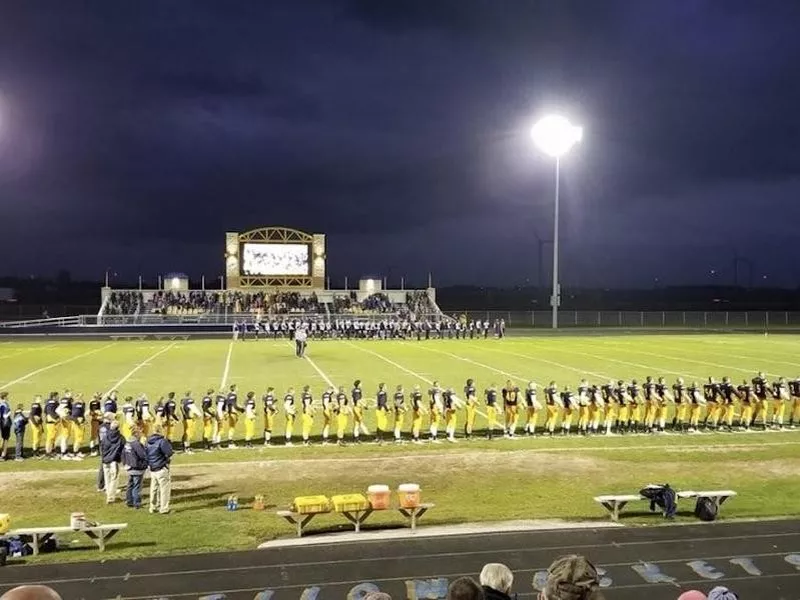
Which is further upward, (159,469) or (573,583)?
(573,583)

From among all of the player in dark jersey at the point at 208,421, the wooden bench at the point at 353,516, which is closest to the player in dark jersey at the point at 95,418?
the player in dark jersey at the point at 208,421

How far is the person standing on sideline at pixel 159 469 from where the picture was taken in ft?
42.2

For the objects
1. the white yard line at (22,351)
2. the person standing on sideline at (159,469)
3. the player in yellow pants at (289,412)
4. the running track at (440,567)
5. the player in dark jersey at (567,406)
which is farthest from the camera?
the white yard line at (22,351)

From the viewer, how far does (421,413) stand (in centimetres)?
1948

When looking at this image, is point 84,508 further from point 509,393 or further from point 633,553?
point 509,393

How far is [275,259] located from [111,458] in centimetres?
4984

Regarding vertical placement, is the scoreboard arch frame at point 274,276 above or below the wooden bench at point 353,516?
above

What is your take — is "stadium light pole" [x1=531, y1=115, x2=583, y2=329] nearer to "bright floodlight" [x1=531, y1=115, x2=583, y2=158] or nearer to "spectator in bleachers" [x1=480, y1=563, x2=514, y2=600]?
"bright floodlight" [x1=531, y1=115, x2=583, y2=158]

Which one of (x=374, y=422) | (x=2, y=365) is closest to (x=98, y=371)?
(x=2, y=365)

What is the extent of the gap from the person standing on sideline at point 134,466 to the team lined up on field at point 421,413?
3546 mm

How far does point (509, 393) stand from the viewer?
1997 cm

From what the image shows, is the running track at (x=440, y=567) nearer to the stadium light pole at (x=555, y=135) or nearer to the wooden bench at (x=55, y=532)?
the wooden bench at (x=55, y=532)

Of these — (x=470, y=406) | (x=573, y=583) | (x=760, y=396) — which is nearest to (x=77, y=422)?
(x=470, y=406)

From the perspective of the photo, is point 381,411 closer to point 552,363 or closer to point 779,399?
point 779,399
